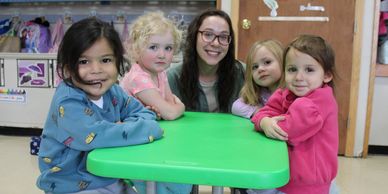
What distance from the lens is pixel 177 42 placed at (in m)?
1.50

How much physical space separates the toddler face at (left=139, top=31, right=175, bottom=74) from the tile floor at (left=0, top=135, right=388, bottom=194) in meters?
0.99

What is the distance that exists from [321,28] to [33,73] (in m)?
2.50

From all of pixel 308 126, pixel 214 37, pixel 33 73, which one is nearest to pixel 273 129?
pixel 308 126

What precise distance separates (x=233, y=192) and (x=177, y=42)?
0.66 meters

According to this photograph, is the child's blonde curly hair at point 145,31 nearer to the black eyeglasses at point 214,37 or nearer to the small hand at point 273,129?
the black eyeglasses at point 214,37

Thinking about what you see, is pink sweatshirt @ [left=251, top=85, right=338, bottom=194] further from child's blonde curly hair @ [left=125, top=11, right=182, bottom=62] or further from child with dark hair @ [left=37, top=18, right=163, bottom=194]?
child's blonde curly hair @ [left=125, top=11, right=182, bottom=62]

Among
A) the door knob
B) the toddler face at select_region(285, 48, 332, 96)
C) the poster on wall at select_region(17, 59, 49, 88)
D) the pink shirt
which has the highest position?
the door knob

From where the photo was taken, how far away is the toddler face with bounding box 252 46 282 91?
4.73 feet

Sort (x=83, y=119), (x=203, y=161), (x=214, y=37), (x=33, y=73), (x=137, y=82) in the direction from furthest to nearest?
(x=33, y=73) < (x=214, y=37) < (x=137, y=82) < (x=83, y=119) < (x=203, y=161)

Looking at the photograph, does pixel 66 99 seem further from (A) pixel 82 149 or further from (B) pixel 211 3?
(B) pixel 211 3

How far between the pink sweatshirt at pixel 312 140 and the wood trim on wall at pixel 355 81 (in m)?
1.97

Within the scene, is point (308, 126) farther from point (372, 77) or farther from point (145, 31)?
point (372, 77)

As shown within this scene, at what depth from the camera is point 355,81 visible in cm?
287

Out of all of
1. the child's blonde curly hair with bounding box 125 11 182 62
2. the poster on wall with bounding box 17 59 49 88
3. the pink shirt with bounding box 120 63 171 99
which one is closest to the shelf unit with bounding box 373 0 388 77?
the child's blonde curly hair with bounding box 125 11 182 62
